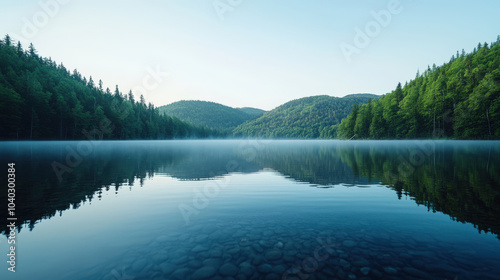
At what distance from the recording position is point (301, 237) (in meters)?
8.17

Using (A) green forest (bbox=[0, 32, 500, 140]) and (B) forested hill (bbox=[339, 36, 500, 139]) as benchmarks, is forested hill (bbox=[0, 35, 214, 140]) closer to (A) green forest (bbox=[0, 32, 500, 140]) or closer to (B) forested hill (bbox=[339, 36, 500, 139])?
(A) green forest (bbox=[0, 32, 500, 140])

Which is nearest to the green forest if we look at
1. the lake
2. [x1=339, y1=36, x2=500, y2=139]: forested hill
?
[x1=339, y1=36, x2=500, y2=139]: forested hill

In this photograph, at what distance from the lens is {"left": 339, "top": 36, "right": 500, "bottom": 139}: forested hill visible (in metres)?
80.0

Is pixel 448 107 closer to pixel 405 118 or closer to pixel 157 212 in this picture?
pixel 405 118

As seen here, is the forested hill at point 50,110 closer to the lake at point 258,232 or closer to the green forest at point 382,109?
the green forest at point 382,109

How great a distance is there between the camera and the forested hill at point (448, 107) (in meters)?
80.0

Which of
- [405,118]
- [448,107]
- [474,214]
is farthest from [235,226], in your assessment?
[405,118]

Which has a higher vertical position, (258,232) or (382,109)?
(382,109)

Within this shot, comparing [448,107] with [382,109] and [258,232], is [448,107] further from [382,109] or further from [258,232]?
[258,232]

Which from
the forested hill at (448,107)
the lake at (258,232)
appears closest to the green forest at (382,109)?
the forested hill at (448,107)

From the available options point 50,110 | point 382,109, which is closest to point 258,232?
point 50,110

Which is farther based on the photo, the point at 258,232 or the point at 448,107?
the point at 448,107

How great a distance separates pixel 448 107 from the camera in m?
96.8

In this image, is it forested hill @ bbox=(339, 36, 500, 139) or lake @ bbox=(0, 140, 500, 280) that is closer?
lake @ bbox=(0, 140, 500, 280)
